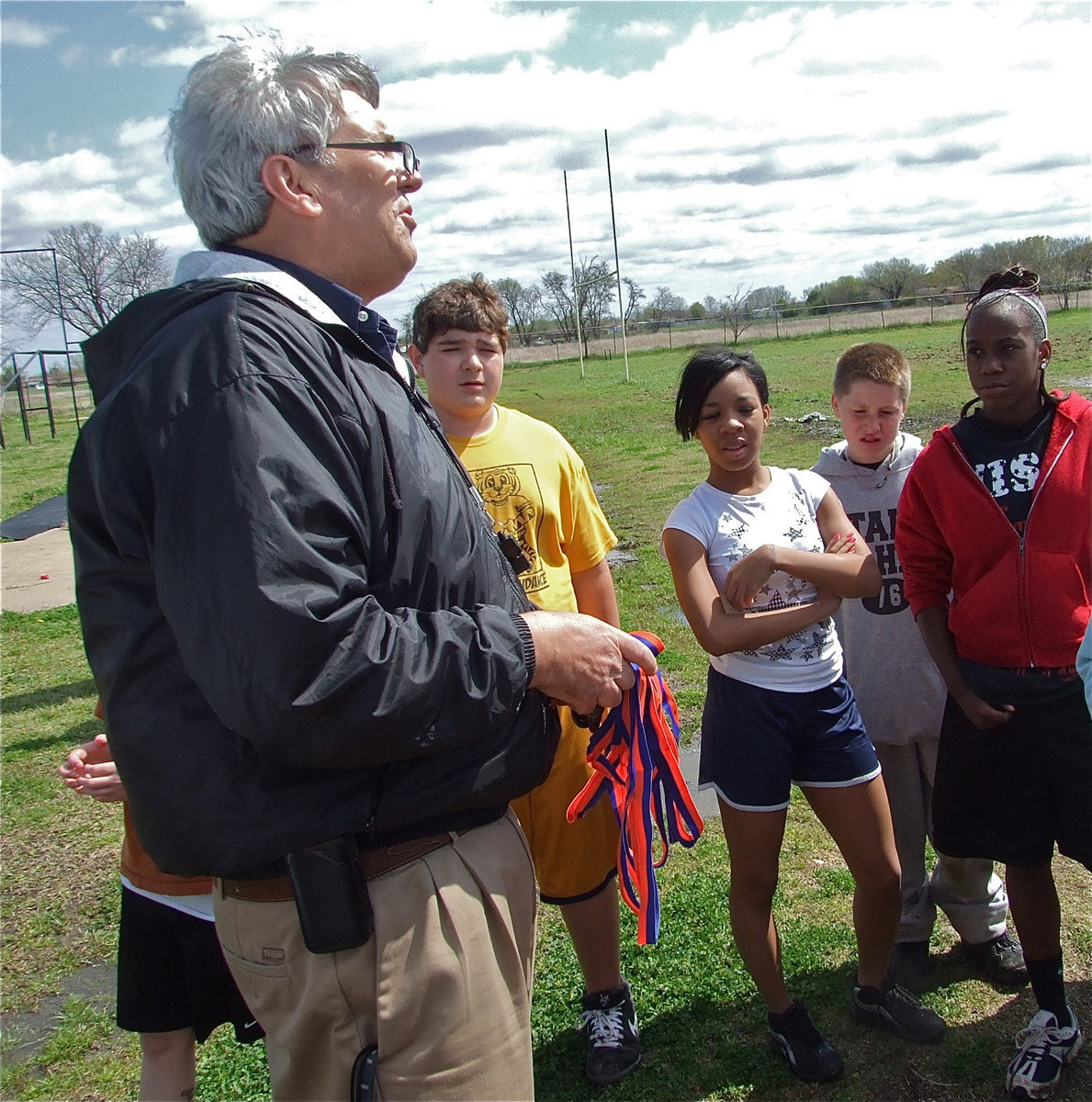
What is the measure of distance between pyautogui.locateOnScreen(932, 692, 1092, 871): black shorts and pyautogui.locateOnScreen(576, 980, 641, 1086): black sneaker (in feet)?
3.44

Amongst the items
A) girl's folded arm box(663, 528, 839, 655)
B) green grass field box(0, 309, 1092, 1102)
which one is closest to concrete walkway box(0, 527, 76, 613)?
green grass field box(0, 309, 1092, 1102)

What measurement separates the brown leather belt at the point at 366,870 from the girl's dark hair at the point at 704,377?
1606 mm

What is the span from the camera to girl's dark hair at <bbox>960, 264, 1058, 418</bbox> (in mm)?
2613

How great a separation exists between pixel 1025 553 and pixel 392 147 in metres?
1.86

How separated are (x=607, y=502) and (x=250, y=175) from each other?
9.74m

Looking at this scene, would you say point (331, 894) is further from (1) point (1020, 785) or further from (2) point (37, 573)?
(2) point (37, 573)

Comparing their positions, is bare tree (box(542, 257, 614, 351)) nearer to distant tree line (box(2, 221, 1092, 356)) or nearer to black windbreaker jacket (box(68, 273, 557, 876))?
distant tree line (box(2, 221, 1092, 356))

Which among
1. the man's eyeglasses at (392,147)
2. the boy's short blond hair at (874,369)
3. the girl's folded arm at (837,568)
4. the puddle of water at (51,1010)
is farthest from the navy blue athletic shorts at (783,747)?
the puddle of water at (51,1010)

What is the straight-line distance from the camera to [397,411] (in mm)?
1646

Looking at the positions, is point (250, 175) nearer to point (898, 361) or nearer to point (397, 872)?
point (397, 872)

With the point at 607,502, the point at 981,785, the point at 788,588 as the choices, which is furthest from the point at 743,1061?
the point at 607,502

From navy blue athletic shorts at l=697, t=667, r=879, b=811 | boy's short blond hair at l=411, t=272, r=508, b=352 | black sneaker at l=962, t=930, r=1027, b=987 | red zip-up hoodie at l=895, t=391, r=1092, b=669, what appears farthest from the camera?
boy's short blond hair at l=411, t=272, r=508, b=352

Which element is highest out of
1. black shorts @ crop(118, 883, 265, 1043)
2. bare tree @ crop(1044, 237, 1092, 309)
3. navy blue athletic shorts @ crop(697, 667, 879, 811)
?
bare tree @ crop(1044, 237, 1092, 309)

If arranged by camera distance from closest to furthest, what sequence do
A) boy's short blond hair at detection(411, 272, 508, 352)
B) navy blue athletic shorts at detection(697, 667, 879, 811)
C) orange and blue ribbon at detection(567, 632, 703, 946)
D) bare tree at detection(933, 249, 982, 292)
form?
orange and blue ribbon at detection(567, 632, 703, 946)
navy blue athletic shorts at detection(697, 667, 879, 811)
boy's short blond hair at detection(411, 272, 508, 352)
bare tree at detection(933, 249, 982, 292)
